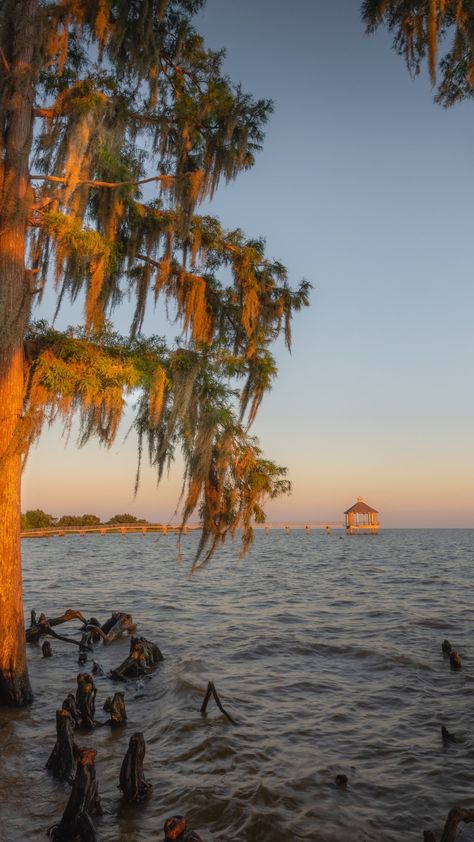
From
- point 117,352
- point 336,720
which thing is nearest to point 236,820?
point 336,720

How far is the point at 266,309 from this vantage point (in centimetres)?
927

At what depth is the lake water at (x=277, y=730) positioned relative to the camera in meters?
5.50

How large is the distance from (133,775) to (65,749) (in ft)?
2.81

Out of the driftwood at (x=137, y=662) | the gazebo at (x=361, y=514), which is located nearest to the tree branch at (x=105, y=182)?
the driftwood at (x=137, y=662)

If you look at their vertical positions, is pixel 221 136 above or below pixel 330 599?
above

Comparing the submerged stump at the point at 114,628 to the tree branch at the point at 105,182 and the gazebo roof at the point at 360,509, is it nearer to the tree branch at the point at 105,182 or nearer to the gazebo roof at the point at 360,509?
the tree branch at the point at 105,182

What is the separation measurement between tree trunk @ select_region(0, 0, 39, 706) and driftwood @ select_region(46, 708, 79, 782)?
1482 mm

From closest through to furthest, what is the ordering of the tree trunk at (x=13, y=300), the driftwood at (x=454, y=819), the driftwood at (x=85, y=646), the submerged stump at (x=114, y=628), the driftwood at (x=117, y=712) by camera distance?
the driftwood at (x=454, y=819), the tree trunk at (x=13, y=300), the driftwood at (x=117, y=712), the driftwood at (x=85, y=646), the submerged stump at (x=114, y=628)

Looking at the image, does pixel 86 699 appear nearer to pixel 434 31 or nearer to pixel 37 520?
pixel 434 31

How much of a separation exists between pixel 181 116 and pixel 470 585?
24613 mm

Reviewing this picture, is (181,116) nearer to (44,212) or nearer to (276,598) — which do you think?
(44,212)

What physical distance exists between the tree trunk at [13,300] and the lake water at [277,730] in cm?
146

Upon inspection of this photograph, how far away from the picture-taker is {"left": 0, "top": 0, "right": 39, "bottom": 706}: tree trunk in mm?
6801

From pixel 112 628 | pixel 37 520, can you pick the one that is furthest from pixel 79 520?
pixel 112 628
